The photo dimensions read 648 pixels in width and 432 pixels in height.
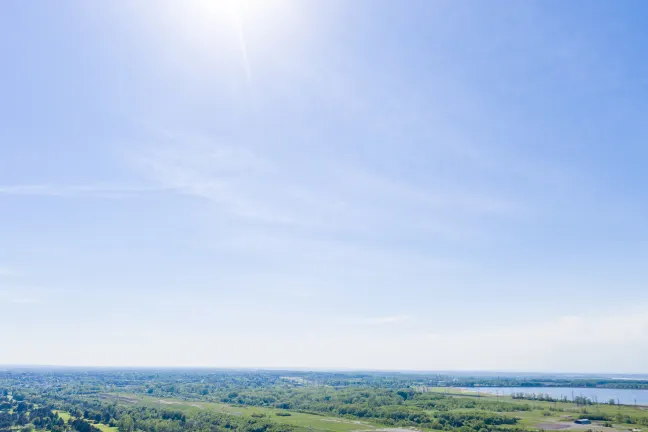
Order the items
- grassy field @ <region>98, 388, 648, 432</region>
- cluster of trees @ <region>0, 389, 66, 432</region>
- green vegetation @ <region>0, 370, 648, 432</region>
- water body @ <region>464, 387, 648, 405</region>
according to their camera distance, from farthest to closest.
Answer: water body @ <region>464, 387, 648, 405</region> < grassy field @ <region>98, 388, 648, 432</region> < green vegetation @ <region>0, 370, 648, 432</region> < cluster of trees @ <region>0, 389, 66, 432</region>

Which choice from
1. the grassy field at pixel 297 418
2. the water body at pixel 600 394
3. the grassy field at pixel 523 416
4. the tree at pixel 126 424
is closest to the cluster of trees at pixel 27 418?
the tree at pixel 126 424

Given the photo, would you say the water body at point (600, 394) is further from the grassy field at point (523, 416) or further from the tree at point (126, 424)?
the tree at point (126, 424)

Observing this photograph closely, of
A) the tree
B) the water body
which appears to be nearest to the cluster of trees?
the tree

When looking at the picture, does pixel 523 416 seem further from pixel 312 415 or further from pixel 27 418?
pixel 27 418

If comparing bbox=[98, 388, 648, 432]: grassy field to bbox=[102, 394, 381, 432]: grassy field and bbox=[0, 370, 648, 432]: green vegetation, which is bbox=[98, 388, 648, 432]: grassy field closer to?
bbox=[102, 394, 381, 432]: grassy field

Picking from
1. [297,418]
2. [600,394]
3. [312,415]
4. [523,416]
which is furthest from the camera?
[600,394]

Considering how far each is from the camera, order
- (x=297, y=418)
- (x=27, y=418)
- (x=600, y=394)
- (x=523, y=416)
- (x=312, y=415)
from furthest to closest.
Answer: (x=600, y=394)
(x=312, y=415)
(x=523, y=416)
(x=297, y=418)
(x=27, y=418)

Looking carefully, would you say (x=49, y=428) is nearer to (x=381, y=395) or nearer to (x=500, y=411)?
(x=381, y=395)

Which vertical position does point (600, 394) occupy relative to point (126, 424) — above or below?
above

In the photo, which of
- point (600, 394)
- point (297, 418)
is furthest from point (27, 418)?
point (600, 394)

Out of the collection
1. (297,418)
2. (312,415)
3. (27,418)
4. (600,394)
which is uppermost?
(600,394)

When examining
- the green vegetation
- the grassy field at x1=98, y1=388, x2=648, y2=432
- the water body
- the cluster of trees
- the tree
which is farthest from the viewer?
the water body
